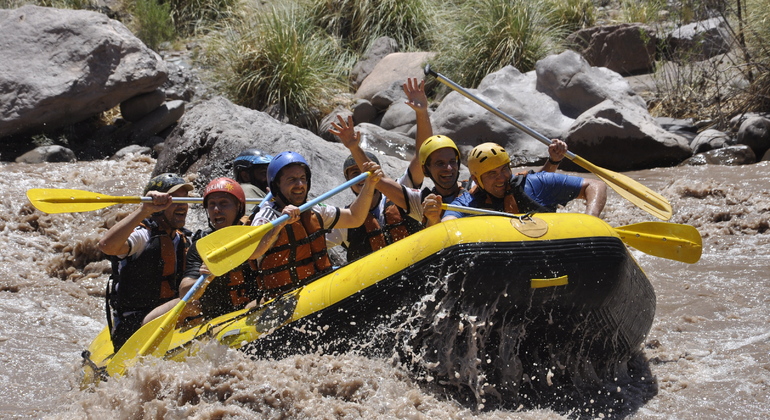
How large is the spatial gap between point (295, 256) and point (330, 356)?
0.61 m

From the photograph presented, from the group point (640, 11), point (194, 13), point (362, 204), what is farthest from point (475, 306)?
point (194, 13)

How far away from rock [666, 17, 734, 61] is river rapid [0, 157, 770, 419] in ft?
9.05

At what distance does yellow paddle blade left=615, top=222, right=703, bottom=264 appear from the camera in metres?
3.81

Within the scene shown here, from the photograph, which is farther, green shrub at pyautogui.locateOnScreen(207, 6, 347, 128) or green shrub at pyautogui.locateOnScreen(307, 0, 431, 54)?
green shrub at pyautogui.locateOnScreen(307, 0, 431, 54)

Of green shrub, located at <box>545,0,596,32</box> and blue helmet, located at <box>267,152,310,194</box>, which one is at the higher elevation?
blue helmet, located at <box>267,152,310,194</box>

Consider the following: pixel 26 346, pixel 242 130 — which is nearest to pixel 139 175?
pixel 242 130

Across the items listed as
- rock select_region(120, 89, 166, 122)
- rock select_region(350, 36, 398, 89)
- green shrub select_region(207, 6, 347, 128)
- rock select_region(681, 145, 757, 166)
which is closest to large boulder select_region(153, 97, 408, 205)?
green shrub select_region(207, 6, 347, 128)

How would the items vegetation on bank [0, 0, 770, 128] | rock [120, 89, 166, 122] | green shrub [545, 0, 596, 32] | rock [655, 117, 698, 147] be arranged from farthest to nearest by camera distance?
green shrub [545, 0, 596, 32], rock [120, 89, 166, 122], vegetation on bank [0, 0, 770, 128], rock [655, 117, 698, 147]

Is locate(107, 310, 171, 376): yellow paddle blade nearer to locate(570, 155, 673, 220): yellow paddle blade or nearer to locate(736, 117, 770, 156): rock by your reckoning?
locate(570, 155, 673, 220): yellow paddle blade

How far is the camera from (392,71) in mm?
10352

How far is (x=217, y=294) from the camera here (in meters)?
3.90

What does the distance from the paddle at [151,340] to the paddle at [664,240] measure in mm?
1407

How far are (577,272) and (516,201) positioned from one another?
0.76 meters

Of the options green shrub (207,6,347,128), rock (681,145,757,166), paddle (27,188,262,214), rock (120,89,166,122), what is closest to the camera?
paddle (27,188,262,214)
